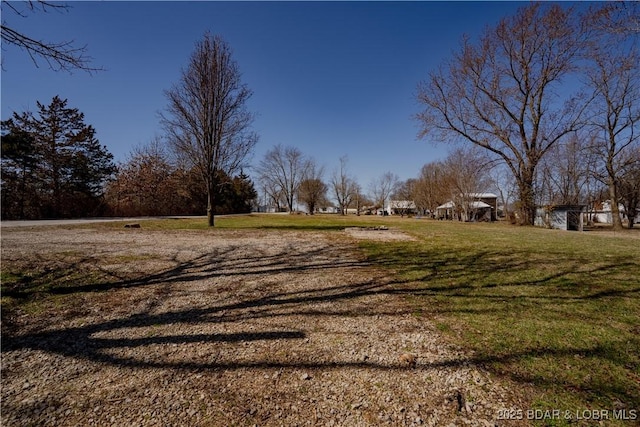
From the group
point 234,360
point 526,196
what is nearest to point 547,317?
point 234,360

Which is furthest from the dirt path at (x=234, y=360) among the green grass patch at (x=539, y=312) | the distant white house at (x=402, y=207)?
the distant white house at (x=402, y=207)

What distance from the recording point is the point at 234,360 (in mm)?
2410

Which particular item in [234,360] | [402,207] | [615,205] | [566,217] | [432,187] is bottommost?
[234,360]

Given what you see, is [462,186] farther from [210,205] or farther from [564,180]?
[210,205]

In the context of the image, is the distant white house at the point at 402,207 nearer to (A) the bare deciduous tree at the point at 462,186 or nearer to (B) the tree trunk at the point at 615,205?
(A) the bare deciduous tree at the point at 462,186

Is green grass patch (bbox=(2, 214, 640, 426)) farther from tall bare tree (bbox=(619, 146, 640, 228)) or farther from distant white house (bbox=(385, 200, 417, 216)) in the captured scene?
distant white house (bbox=(385, 200, 417, 216))

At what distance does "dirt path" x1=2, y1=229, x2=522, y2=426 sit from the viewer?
1803 mm

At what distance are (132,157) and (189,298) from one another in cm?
3852

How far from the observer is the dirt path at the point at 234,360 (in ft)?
5.91

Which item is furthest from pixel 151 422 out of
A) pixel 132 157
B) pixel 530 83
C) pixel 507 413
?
pixel 132 157

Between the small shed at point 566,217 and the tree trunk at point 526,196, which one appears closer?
the tree trunk at point 526,196

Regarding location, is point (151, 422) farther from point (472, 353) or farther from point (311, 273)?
point (311, 273)

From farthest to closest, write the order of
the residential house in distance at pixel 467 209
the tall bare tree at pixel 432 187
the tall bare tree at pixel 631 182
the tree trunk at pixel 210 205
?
the tall bare tree at pixel 432 187
the residential house in distance at pixel 467 209
the tall bare tree at pixel 631 182
the tree trunk at pixel 210 205

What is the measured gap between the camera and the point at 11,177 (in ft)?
69.5
